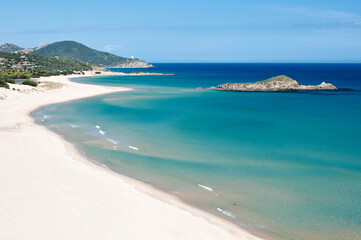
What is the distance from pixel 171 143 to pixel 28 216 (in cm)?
1196

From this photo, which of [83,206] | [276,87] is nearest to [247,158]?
[83,206]

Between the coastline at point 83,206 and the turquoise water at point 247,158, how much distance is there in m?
1.08

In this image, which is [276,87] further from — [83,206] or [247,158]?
[83,206]

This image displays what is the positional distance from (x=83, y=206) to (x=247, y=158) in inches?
388

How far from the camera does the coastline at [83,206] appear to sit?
9422 millimetres

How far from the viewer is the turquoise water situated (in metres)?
11.3

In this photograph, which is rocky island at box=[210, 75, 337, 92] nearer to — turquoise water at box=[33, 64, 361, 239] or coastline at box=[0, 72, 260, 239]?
turquoise water at box=[33, 64, 361, 239]

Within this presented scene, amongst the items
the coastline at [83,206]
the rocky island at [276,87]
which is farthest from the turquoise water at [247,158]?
the rocky island at [276,87]

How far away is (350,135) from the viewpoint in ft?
79.9

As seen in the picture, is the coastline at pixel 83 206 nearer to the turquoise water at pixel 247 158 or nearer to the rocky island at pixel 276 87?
the turquoise water at pixel 247 158

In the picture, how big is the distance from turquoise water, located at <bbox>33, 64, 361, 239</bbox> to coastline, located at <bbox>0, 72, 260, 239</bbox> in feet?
3.55

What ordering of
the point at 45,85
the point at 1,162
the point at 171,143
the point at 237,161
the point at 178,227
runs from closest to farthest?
the point at 178,227
the point at 1,162
the point at 237,161
the point at 171,143
the point at 45,85

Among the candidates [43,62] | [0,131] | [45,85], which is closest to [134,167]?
[0,131]

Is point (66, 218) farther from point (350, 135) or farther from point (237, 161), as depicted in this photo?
point (350, 135)
